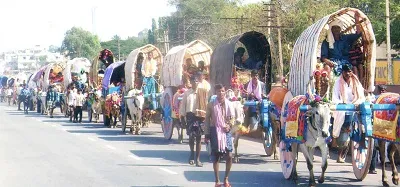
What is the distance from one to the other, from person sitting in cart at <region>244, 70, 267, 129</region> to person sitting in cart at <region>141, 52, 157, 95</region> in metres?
8.57

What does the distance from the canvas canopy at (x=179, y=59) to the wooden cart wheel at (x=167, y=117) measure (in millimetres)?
466

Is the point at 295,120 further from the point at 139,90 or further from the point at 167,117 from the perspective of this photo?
the point at 139,90

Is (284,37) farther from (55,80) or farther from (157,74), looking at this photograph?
(157,74)

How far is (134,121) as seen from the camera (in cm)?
2464

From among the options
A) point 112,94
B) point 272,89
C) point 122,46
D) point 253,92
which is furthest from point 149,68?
point 122,46

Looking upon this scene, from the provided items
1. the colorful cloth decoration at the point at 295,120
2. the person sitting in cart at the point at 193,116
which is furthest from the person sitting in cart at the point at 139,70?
the colorful cloth decoration at the point at 295,120

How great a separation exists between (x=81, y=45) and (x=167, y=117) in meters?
80.5

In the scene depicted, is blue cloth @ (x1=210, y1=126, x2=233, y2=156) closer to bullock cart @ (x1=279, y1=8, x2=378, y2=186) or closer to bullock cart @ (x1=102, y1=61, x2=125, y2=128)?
bullock cart @ (x1=279, y1=8, x2=378, y2=186)

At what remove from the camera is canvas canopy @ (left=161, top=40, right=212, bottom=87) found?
2117 cm

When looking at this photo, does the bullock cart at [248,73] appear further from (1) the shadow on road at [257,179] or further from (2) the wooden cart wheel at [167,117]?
(2) the wooden cart wheel at [167,117]

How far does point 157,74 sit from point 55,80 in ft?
63.1

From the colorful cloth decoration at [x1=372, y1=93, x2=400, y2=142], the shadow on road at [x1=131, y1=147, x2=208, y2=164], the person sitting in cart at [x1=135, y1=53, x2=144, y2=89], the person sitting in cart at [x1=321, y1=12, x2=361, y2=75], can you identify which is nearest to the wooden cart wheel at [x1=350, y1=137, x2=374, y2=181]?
the colorful cloth decoration at [x1=372, y1=93, x2=400, y2=142]

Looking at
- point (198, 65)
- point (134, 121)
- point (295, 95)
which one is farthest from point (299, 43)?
point (134, 121)

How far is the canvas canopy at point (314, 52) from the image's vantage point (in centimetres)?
1323
